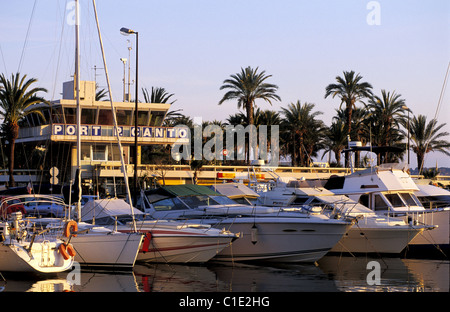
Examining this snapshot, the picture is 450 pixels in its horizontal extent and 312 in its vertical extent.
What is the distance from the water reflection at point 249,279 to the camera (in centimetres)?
1877

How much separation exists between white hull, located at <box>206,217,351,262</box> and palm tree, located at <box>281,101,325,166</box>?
40.0 meters

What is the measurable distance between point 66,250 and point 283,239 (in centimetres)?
783

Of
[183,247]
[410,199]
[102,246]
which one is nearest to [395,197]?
[410,199]

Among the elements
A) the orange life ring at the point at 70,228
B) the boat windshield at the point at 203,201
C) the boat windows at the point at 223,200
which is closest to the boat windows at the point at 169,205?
the boat windshield at the point at 203,201

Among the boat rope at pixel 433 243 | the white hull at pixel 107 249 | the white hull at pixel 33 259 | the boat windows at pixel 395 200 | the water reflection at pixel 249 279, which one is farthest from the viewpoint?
the boat windows at pixel 395 200

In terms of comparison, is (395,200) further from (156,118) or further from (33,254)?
(156,118)

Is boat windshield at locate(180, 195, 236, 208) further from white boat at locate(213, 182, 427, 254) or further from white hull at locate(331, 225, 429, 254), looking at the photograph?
white hull at locate(331, 225, 429, 254)

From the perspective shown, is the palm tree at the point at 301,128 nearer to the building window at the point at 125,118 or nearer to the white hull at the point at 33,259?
the building window at the point at 125,118

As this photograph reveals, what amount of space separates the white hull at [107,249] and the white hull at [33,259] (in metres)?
1.51

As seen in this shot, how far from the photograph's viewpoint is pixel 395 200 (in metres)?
30.2

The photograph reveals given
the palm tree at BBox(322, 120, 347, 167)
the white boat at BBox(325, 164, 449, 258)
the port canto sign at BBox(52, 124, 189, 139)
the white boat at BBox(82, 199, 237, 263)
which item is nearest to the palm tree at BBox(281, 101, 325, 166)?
the palm tree at BBox(322, 120, 347, 167)

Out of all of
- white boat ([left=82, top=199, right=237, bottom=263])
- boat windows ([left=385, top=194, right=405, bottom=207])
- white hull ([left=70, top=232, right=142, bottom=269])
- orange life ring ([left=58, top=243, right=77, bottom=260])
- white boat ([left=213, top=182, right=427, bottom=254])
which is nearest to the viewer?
orange life ring ([left=58, top=243, right=77, bottom=260])

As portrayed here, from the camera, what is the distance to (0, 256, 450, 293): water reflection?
18.8m
